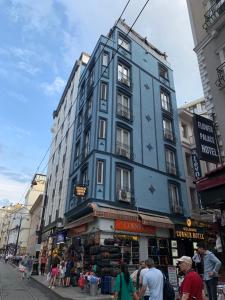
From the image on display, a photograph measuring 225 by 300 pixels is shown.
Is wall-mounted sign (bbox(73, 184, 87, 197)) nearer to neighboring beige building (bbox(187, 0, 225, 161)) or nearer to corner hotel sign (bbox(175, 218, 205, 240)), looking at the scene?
corner hotel sign (bbox(175, 218, 205, 240))

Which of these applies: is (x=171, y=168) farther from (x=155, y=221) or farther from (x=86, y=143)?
(x=86, y=143)

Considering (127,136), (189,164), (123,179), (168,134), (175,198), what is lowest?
(175,198)

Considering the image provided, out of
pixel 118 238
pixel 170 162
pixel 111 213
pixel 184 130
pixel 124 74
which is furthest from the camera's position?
pixel 184 130

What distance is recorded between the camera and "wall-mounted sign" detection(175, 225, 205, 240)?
19.2 meters

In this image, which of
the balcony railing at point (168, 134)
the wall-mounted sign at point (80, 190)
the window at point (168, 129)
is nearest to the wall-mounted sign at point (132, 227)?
the wall-mounted sign at point (80, 190)

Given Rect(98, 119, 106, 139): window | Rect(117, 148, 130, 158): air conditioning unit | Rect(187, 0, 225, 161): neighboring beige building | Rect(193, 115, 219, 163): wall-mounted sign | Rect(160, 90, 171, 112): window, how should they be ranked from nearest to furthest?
1. Rect(193, 115, 219, 163): wall-mounted sign
2. Rect(187, 0, 225, 161): neighboring beige building
3. Rect(98, 119, 106, 139): window
4. Rect(117, 148, 130, 158): air conditioning unit
5. Rect(160, 90, 171, 112): window

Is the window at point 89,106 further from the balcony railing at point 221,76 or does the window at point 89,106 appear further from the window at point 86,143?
the balcony railing at point 221,76

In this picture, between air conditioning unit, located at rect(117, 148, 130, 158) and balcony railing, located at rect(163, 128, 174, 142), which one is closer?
air conditioning unit, located at rect(117, 148, 130, 158)

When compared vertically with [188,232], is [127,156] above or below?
above

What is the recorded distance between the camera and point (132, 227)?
1816 centimetres

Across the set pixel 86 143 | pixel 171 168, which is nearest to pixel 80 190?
pixel 86 143

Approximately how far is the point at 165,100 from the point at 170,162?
23.6ft

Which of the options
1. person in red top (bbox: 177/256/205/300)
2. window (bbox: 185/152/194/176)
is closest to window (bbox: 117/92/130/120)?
window (bbox: 185/152/194/176)

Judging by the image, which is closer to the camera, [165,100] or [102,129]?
[102,129]
